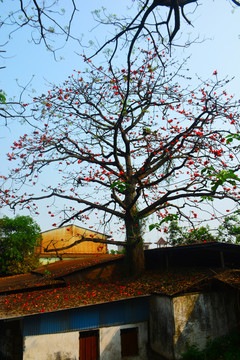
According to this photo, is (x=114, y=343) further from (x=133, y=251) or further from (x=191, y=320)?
(x=133, y=251)

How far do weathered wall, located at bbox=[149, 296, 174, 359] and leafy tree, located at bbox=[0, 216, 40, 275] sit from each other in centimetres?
1410

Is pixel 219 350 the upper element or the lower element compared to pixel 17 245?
lower

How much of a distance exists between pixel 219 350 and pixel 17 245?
17.5 meters

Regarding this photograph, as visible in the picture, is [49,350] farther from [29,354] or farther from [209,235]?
[209,235]

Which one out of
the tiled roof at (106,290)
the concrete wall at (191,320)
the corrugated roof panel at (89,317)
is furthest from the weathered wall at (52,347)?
the concrete wall at (191,320)

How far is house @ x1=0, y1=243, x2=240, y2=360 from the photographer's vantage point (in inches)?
378

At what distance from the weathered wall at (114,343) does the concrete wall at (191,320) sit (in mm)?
585

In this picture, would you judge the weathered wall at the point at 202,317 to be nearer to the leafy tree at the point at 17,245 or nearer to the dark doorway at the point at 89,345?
the dark doorway at the point at 89,345

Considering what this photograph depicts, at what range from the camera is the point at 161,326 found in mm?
10414

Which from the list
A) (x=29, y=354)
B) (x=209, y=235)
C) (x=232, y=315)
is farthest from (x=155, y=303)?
(x=209, y=235)

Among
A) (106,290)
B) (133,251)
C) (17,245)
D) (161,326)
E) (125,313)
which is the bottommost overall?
(161,326)

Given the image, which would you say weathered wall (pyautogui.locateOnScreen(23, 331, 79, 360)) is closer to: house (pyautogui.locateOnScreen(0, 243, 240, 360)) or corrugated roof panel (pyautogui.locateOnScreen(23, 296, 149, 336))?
house (pyautogui.locateOnScreen(0, 243, 240, 360))

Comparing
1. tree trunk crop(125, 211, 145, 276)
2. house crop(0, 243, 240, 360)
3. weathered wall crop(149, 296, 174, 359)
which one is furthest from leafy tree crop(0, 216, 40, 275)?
weathered wall crop(149, 296, 174, 359)

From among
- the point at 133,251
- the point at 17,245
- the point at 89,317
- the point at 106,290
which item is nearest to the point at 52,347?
the point at 89,317
